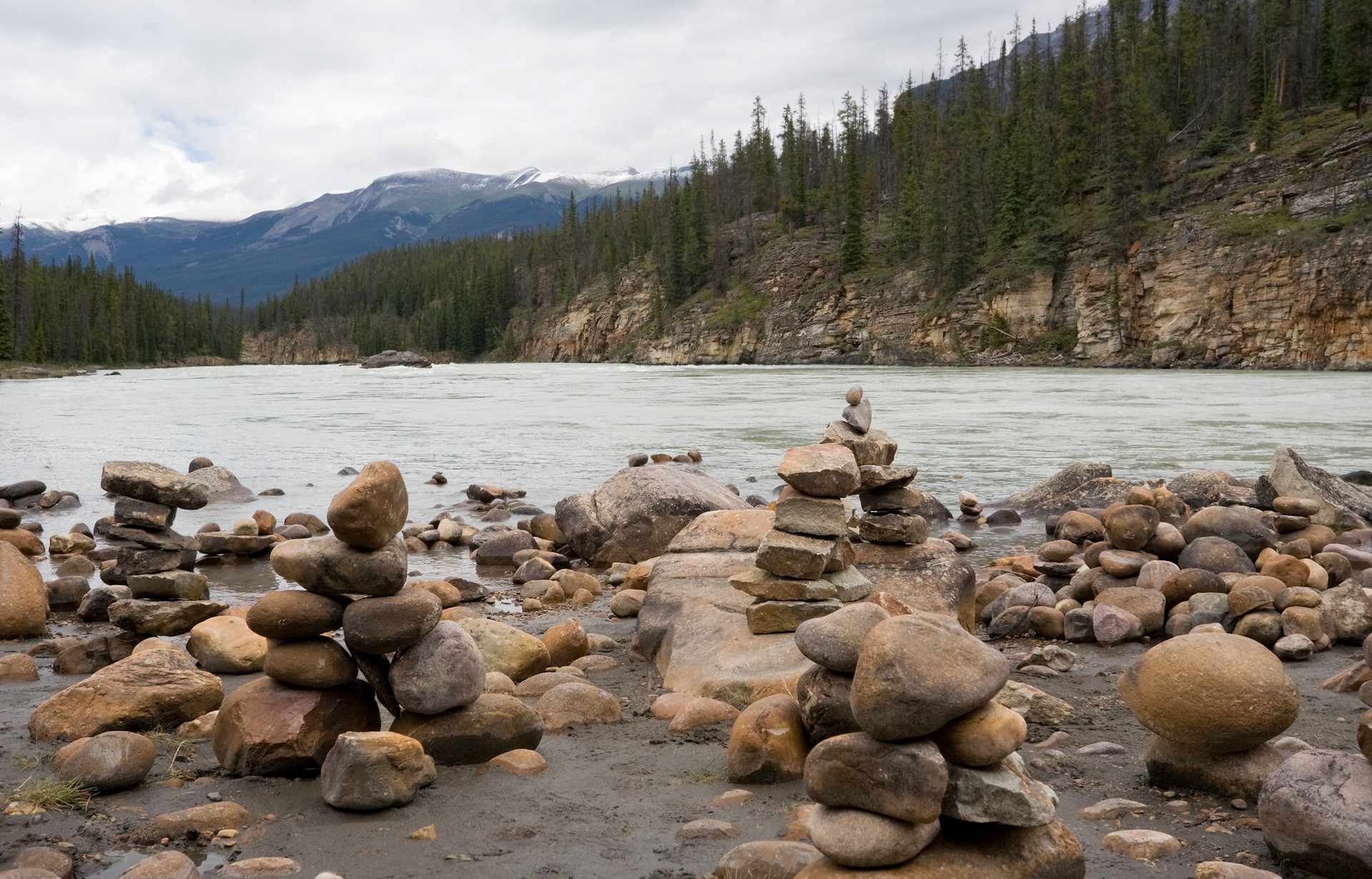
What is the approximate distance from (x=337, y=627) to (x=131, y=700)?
4.56 ft

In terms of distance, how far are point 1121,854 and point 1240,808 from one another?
858 mm

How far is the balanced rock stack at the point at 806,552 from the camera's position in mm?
6855

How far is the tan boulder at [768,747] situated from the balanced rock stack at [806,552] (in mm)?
1899

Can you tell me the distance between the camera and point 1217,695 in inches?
173

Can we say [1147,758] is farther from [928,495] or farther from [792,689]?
[928,495]

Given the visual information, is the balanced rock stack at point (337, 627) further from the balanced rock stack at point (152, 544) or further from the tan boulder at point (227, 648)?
the balanced rock stack at point (152, 544)

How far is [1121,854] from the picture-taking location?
384 centimetres

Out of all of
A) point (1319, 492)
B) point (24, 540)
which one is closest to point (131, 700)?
point (24, 540)

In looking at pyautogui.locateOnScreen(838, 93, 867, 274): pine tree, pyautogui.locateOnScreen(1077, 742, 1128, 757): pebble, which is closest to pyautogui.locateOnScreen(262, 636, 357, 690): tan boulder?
pyautogui.locateOnScreen(1077, 742, 1128, 757): pebble

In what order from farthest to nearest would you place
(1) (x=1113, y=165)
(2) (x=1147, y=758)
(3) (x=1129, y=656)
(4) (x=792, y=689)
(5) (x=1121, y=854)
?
(1) (x=1113, y=165)
(3) (x=1129, y=656)
(4) (x=792, y=689)
(2) (x=1147, y=758)
(5) (x=1121, y=854)

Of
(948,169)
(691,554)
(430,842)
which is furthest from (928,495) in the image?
(948,169)

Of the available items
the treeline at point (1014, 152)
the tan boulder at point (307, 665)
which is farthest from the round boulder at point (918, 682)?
the treeline at point (1014, 152)

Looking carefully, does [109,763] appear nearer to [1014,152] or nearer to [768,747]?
[768,747]

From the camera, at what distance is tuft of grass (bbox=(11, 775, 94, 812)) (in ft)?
14.2
